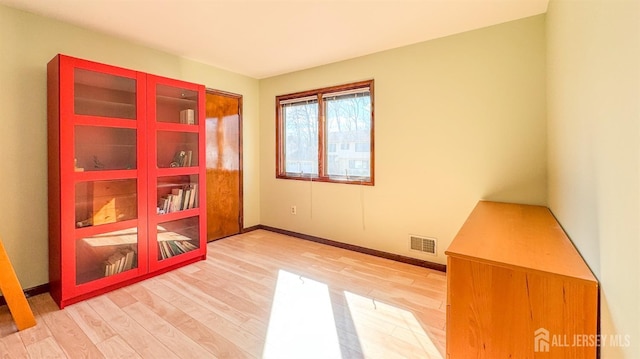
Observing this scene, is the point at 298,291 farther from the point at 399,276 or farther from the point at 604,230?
the point at 604,230

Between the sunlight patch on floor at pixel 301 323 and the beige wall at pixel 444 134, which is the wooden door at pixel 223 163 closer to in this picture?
the beige wall at pixel 444 134

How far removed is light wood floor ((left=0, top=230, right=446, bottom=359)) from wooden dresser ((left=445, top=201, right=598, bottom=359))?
2.09 feet

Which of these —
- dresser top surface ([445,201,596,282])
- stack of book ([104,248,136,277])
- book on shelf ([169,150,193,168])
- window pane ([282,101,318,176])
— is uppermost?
window pane ([282,101,318,176])

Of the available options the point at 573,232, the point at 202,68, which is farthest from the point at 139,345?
the point at 202,68

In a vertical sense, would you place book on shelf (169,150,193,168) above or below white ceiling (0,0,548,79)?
below

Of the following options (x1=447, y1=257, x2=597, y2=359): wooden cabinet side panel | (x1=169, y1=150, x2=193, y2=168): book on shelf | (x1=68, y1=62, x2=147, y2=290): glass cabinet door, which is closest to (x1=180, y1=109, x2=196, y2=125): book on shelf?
(x1=169, y1=150, x2=193, y2=168): book on shelf

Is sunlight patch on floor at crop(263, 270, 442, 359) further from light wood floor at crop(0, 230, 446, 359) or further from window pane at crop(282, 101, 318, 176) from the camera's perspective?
window pane at crop(282, 101, 318, 176)

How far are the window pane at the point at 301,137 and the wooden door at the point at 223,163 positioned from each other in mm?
689

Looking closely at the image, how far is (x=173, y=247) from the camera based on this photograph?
284 cm

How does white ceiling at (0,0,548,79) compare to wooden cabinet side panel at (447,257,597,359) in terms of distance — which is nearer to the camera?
wooden cabinet side panel at (447,257,597,359)

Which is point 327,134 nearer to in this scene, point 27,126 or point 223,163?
point 223,163

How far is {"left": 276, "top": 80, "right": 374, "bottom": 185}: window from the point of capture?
326cm

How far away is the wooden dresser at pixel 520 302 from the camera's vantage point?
3.21ft

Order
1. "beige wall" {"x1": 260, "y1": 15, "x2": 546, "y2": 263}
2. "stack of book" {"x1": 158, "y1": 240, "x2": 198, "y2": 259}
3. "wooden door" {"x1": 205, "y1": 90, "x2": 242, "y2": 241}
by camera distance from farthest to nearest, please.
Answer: "wooden door" {"x1": 205, "y1": 90, "x2": 242, "y2": 241}, "stack of book" {"x1": 158, "y1": 240, "x2": 198, "y2": 259}, "beige wall" {"x1": 260, "y1": 15, "x2": 546, "y2": 263}
